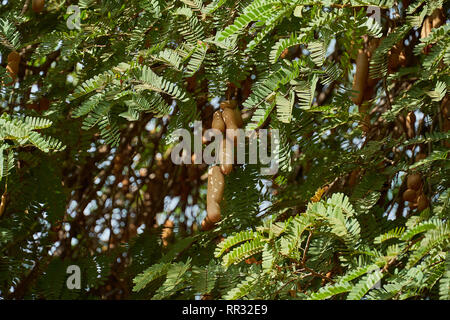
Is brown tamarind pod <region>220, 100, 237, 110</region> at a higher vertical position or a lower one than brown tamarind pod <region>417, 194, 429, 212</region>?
higher

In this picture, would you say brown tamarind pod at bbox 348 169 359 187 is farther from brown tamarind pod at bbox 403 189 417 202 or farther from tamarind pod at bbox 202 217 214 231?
tamarind pod at bbox 202 217 214 231

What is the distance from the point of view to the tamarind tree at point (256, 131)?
1544mm

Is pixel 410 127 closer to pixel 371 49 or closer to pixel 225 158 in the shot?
pixel 371 49

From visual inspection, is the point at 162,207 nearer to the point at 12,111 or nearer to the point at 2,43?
the point at 12,111

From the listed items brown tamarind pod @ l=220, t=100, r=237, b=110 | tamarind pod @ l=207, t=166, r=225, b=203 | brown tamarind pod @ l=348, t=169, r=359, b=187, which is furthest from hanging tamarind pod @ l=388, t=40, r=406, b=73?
tamarind pod @ l=207, t=166, r=225, b=203

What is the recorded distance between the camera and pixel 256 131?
1881mm

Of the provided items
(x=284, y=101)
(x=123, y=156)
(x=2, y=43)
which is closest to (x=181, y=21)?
(x=284, y=101)

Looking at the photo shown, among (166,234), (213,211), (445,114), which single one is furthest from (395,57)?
(166,234)

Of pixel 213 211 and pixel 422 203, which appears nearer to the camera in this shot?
pixel 213 211

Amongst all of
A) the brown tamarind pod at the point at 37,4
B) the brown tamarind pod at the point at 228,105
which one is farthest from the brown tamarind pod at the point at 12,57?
the brown tamarind pod at the point at 228,105

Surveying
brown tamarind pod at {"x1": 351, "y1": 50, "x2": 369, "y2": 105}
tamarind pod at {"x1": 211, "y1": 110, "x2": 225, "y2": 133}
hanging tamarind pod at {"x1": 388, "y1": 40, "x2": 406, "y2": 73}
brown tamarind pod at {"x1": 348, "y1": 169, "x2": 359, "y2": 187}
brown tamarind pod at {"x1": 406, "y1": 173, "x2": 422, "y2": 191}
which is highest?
hanging tamarind pod at {"x1": 388, "y1": 40, "x2": 406, "y2": 73}

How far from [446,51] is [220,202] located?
0.63 m

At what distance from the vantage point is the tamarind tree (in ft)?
5.07

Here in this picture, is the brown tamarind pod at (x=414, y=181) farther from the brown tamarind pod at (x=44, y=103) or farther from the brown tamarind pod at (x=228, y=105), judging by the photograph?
the brown tamarind pod at (x=44, y=103)
